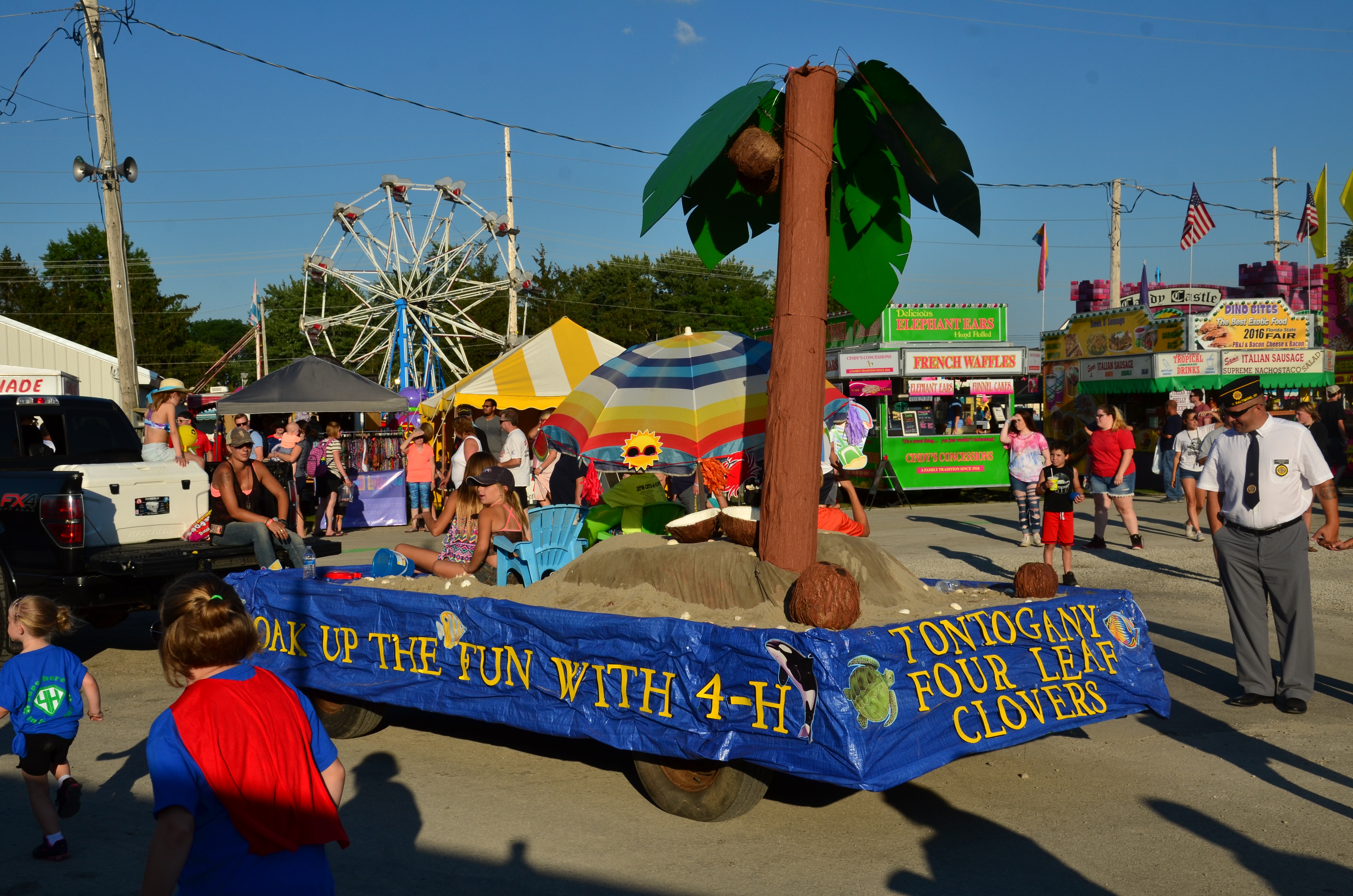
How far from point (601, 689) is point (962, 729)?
4.90 ft

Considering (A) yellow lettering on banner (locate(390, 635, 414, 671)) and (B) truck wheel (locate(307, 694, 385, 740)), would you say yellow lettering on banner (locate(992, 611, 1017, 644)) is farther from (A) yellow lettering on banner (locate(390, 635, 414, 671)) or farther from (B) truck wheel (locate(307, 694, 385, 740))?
(B) truck wheel (locate(307, 694, 385, 740))

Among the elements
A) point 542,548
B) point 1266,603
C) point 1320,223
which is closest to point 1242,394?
point 1266,603

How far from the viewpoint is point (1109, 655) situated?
4.78 meters

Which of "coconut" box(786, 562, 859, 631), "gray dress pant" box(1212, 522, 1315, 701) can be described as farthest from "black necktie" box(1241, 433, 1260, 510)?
"coconut" box(786, 562, 859, 631)

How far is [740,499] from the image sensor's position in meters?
10.1

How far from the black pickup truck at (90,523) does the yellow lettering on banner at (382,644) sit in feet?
9.95

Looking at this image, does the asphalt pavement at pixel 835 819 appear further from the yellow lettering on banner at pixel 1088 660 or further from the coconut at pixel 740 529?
the coconut at pixel 740 529

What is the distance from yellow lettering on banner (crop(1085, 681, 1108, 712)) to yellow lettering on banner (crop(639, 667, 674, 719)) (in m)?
1.83

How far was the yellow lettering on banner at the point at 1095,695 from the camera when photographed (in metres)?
4.64

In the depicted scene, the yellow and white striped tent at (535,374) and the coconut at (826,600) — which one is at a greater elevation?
the yellow and white striped tent at (535,374)

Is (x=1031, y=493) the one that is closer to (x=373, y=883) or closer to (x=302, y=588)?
(x=302, y=588)

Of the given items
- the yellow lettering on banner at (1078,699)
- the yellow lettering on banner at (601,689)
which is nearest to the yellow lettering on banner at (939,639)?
the yellow lettering on banner at (1078,699)

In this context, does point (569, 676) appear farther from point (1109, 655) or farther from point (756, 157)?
point (756, 157)

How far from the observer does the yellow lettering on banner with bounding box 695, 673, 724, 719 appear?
13.6 feet
